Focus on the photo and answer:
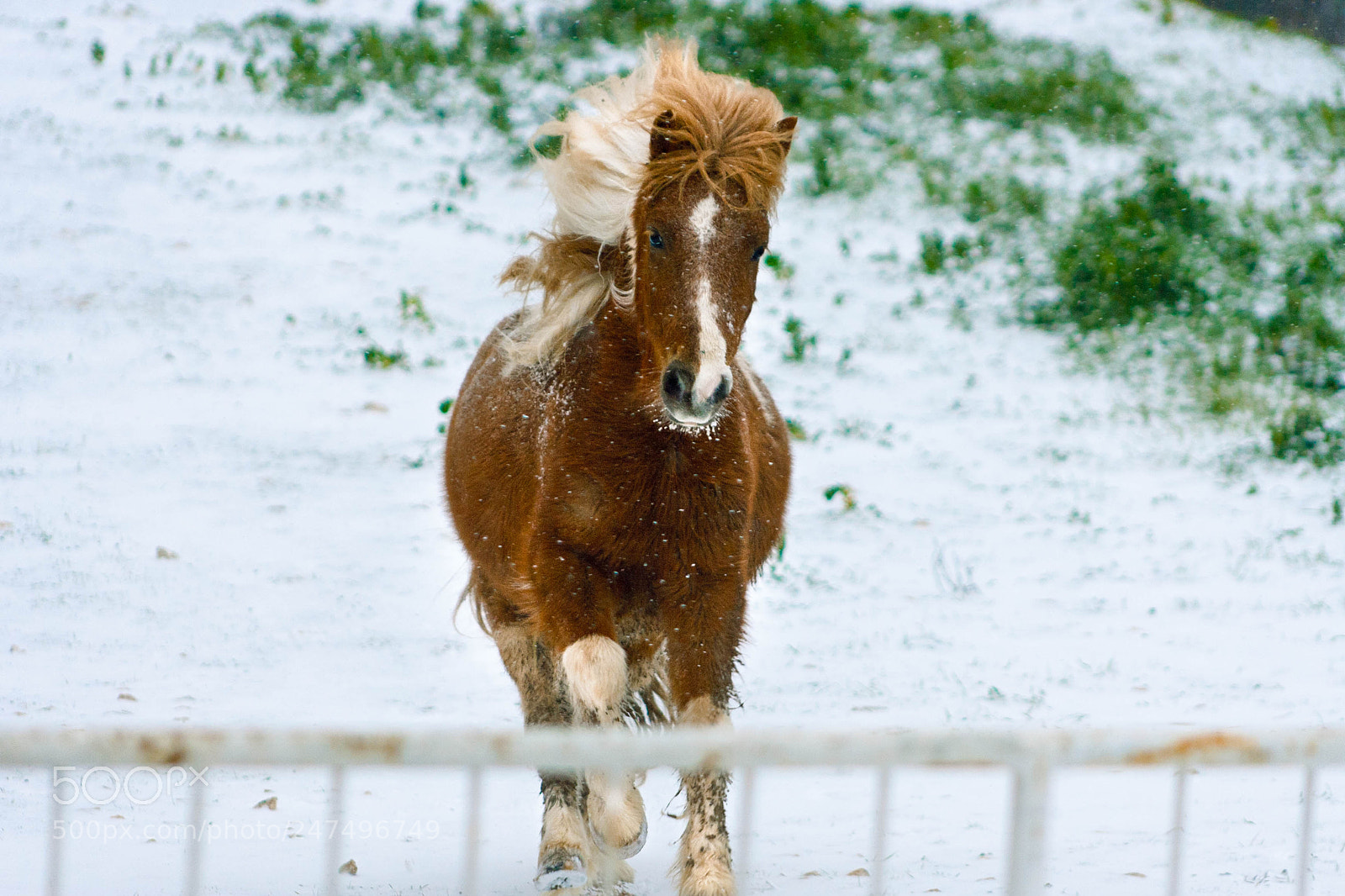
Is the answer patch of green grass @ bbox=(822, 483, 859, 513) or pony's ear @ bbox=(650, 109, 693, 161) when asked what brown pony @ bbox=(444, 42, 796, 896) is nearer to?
pony's ear @ bbox=(650, 109, 693, 161)

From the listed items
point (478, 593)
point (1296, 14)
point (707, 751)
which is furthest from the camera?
point (1296, 14)

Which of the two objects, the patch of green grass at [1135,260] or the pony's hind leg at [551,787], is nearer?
the pony's hind leg at [551,787]

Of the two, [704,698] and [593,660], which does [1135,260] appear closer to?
[704,698]

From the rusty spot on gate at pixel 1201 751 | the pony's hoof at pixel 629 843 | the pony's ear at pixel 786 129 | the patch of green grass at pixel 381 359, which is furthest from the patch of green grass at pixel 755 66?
the rusty spot on gate at pixel 1201 751

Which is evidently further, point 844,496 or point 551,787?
point 844,496

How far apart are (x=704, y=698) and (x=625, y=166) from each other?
1.57 m

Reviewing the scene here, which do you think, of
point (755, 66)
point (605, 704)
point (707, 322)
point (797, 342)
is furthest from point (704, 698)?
point (755, 66)

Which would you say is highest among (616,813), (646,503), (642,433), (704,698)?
(642,433)

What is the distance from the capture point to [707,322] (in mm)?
3268

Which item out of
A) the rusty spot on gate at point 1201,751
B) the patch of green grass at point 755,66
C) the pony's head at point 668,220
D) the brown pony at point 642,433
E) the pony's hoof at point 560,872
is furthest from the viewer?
the patch of green grass at point 755,66

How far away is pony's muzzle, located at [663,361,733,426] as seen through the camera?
10.4ft

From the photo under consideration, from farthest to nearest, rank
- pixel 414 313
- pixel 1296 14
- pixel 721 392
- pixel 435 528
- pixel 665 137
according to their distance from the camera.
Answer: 1. pixel 1296 14
2. pixel 414 313
3. pixel 435 528
4. pixel 665 137
5. pixel 721 392

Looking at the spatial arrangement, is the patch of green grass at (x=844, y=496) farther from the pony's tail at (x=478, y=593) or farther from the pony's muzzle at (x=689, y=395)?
the pony's muzzle at (x=689, y=395)

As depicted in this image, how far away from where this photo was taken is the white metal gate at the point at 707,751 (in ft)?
6.05
